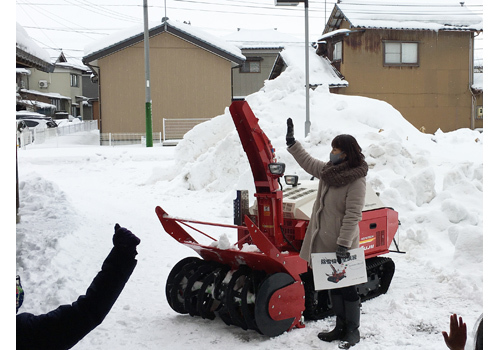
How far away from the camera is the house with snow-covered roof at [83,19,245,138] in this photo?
79.4 feet

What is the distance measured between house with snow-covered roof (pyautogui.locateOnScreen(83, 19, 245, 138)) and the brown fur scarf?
67.5 ft

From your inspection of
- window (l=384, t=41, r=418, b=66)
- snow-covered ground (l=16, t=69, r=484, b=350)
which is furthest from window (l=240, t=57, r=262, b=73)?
snow-covered ground (l=16, t=69, r=484, b=350)

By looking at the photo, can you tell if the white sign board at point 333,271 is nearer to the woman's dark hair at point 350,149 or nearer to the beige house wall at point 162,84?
the woman's dark hair at point 350,149

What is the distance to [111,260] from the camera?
6.11 feet

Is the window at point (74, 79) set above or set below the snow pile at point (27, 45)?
above

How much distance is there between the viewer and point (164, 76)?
24.6 meters

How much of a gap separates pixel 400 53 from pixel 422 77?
1.53 metres

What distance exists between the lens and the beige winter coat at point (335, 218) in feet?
13.3

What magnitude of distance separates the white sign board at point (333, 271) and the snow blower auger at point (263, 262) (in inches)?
12.2

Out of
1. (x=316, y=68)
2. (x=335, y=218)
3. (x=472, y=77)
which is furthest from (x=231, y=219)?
(x=472, y=77)

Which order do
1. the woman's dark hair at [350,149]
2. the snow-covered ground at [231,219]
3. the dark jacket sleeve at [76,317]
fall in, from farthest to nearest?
1. the snow-covered ground at [231,219]
2. the woman's dark hair at [350,149]
3. the dark jacket sleeve at [76,317]

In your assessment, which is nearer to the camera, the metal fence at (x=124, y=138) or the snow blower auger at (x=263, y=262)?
the snow blower auger at (x=263, y=262)

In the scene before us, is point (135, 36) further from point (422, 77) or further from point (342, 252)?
point (342, 252)

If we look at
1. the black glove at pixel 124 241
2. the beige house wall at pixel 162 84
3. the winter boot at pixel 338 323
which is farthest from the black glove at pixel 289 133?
the beige house wall at pixel 162 84
